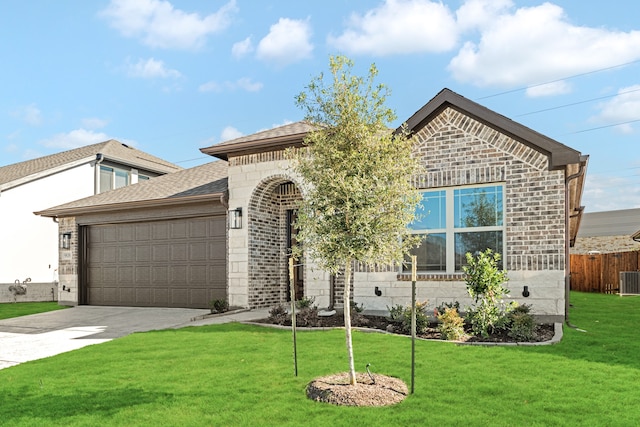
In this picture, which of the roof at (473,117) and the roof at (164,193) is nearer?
the roof at (473,117)

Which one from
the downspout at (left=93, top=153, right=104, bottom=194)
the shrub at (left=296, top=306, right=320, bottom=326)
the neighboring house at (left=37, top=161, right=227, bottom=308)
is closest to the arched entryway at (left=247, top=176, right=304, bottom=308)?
the neighboring house at (left=37, top=161, right=227, bottom=308)

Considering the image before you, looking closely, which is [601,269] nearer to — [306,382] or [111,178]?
[306,382]

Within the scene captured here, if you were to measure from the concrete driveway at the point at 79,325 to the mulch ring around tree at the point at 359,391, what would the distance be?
6.02 meters

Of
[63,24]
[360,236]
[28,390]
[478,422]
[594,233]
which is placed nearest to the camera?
[478,422]

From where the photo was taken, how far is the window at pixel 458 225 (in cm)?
1123

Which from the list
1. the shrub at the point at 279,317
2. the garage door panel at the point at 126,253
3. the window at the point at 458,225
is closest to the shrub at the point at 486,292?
the window at the point at 458,225

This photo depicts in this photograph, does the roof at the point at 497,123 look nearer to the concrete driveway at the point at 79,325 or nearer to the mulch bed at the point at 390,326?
the mulch bed at the point at 390,326

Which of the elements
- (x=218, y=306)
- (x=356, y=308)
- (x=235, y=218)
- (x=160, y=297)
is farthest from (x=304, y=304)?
(x=160, y=297)

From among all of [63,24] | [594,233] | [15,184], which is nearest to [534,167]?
[63,24]

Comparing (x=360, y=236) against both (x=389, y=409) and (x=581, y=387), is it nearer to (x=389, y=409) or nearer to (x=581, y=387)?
(x=389, y=409)

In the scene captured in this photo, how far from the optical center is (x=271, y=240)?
51.5 ft

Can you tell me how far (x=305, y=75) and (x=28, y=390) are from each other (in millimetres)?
5621

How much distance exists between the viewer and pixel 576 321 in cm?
1182

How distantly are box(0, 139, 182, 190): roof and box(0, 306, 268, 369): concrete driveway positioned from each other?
9088 mm
